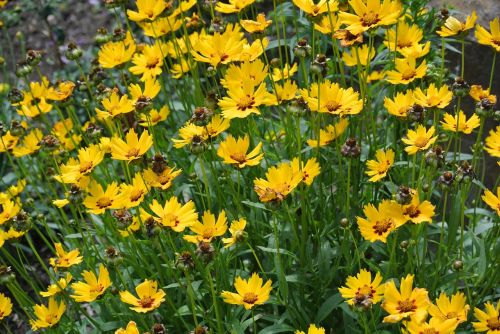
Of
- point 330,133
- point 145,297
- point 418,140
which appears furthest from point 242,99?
point 145,297

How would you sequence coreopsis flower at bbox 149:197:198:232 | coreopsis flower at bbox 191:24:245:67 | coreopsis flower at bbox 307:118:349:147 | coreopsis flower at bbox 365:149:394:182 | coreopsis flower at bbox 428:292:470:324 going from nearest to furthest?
coreopsis flower at bbox 428:292:470:324 → coreopsis flower at bbox 149:197:198:232 → coreopsis flower at bbox 365:149:394:182 → coreopsis flower at bbox 307:118:349:147 → coreopsis flower at bbox 191:24:245:67

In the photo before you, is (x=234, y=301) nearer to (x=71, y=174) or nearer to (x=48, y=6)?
(x=71, y=174)

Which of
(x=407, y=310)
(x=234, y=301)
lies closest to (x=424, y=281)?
(x=407, y=310)

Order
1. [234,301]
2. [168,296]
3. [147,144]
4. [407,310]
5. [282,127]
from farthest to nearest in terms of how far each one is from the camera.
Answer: [282,127]
[168,296]
[147,144]
[234,301]
[407,310]

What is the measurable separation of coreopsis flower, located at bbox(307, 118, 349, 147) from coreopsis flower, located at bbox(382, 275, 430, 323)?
0.54m

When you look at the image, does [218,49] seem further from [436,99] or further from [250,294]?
[250,294]

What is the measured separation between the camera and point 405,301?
1.54 m

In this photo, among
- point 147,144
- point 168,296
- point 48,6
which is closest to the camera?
point 147,144

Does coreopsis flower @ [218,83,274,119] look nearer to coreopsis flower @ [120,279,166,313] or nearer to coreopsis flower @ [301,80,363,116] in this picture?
coreopsis flower @ [301,80,363,116]

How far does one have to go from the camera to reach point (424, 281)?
1938 millimetres

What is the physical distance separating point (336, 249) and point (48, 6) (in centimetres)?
273

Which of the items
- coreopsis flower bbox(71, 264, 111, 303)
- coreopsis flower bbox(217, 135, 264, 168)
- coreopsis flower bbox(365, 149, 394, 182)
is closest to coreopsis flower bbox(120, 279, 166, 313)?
coreopsis flower bbox(71, 264, 111, 303)

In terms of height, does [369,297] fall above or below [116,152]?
below

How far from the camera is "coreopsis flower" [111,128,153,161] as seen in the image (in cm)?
189
